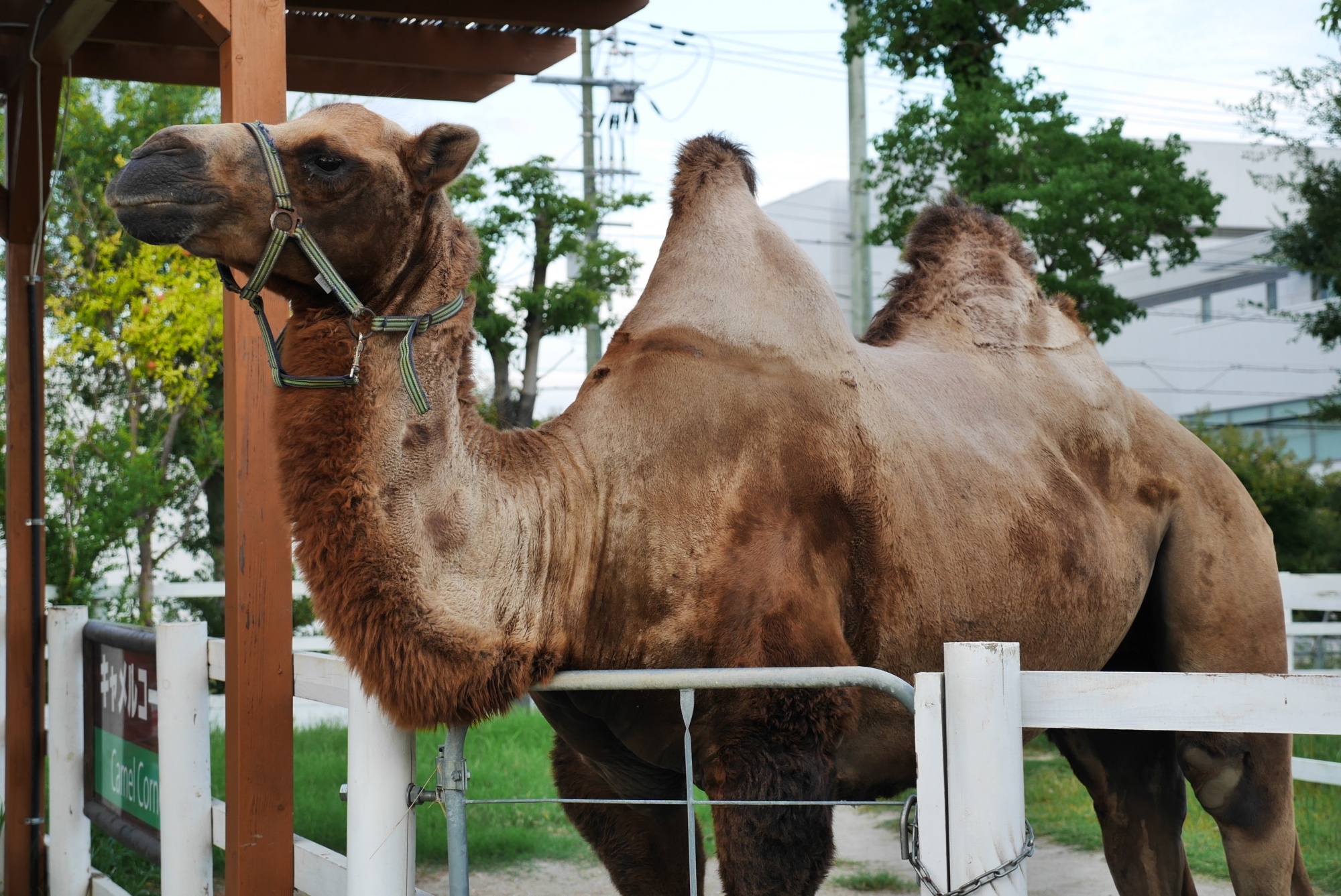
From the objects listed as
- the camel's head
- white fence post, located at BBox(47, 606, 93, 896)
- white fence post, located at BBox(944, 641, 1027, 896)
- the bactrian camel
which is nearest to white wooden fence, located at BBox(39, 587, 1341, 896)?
white fence post, located at BBox(944, 641, 1027, 896)

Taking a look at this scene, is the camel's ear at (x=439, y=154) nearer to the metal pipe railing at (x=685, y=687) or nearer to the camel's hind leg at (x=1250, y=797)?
the metal pipe railing at (x=685, y=687)

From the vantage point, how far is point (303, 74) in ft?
18.3

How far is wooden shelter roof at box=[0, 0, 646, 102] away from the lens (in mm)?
5113

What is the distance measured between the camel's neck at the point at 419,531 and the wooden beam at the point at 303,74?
9.08 feet

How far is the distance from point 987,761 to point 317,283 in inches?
73.0

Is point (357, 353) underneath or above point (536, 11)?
Answer: underneath

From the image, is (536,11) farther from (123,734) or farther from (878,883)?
(878,883)

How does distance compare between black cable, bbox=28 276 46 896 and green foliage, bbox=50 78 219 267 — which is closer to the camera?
black cable, bbox=28 276 46 896

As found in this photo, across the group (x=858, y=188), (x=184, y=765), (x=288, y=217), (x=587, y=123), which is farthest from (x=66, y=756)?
(x=587, y=123)

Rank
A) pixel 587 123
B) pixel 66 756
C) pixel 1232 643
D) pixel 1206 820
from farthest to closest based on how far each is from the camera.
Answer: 1. pixel 587 123
2. pixel 1206 820
3. pixel 66 756
4. pixel 1232 643

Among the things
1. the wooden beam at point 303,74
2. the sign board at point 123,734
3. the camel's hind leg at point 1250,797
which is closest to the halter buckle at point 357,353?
the sign board at point 123,734

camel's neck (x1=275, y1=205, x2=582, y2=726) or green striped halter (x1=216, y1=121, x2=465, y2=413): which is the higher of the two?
green striped halter (x1=216, y1=121, x2=465, y2=413)

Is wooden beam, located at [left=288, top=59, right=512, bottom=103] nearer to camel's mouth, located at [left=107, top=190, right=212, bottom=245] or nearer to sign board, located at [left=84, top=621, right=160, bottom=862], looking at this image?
sign board, located at [left=84, top=621, right=160, bottom=862]

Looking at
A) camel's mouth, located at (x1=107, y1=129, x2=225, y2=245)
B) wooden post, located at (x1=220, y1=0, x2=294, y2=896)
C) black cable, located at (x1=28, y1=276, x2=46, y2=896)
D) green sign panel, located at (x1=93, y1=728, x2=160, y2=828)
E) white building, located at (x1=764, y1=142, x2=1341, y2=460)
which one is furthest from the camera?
white building, located at (x1=764, y1=142, x2=1341, y2=460)
